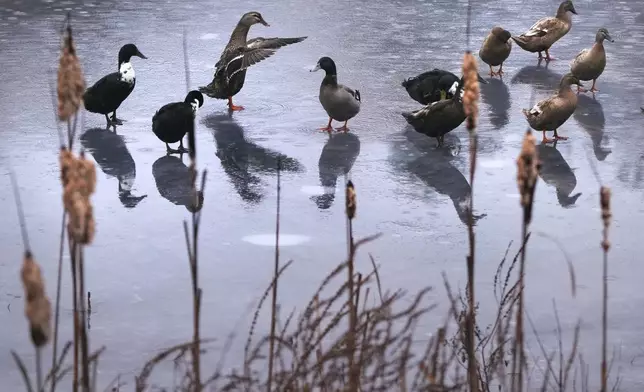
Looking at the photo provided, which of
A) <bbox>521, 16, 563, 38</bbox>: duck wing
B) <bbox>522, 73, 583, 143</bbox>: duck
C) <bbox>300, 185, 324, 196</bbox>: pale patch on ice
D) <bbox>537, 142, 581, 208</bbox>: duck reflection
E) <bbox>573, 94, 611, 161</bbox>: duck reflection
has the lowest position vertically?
<bbox>300, 185, 324, 196</bbox>: pale patch on ice

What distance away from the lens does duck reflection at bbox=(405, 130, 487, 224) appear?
657 centimetres

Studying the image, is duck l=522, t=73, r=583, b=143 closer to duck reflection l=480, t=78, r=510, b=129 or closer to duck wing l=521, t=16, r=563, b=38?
duck reflection l=480, t=78, r=510, b=129

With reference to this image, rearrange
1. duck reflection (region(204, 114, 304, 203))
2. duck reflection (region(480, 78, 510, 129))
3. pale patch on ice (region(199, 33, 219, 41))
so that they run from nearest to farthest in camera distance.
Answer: duck reflection (region(204, 114, 304, 203))
duck reflection (region(480, 78, 510, 129))
pale patch on ice (region(199, 33, 219, 41))

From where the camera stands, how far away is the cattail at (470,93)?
1.51 meters

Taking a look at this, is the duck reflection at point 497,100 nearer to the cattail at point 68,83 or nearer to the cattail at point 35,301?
the cattail at point 68,83

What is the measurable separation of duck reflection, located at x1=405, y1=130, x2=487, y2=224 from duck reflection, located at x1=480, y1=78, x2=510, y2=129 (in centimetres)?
65

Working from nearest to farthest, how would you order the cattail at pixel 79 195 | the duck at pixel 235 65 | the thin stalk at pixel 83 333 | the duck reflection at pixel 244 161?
the cattail at pixel 79 195 → the thin stalk at pixel 83 333 → the duck reflection at pixel 244 161 → the duck at pixel 235 65

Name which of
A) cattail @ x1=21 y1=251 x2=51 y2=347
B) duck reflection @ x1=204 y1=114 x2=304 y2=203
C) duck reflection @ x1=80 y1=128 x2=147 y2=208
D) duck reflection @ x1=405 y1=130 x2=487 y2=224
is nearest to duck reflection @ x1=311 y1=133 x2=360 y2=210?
duck reflection @ x1=204 y1=114 x2=304 y2=203

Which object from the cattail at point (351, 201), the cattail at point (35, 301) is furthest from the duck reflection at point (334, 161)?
the cattail at point (35, 301)

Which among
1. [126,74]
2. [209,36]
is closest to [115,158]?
[126,74]

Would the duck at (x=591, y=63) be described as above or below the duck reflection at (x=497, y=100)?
above

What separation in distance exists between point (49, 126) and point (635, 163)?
14.0ft

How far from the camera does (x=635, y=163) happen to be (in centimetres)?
729

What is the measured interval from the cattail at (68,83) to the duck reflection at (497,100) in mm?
7126
